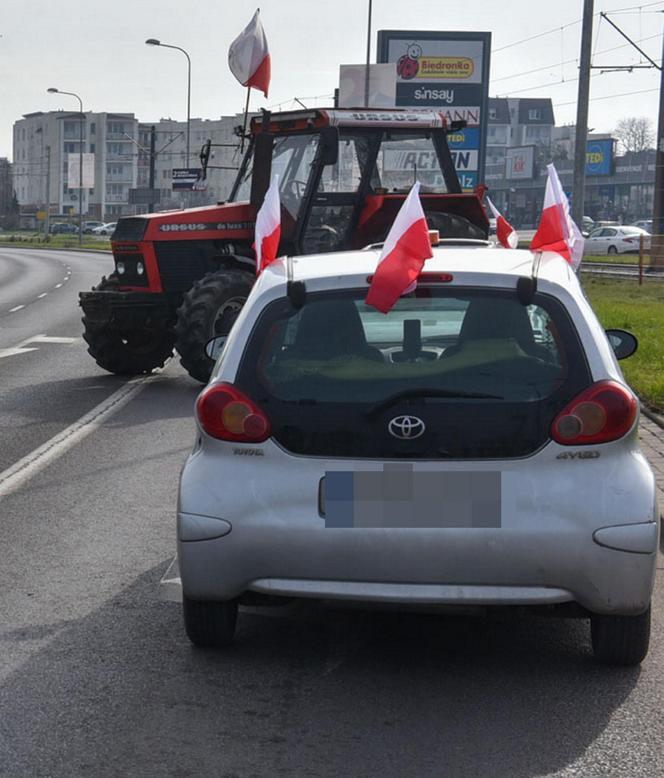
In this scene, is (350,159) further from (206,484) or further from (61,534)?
(206,484)

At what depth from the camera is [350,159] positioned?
49.0 ft

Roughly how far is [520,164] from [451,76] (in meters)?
79.7

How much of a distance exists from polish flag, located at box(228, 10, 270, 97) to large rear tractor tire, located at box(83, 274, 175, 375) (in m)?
2.60

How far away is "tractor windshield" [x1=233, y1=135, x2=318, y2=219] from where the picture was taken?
14.7 meters

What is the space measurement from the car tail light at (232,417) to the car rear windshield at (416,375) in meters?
0.04

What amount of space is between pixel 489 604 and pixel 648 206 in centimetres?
12948

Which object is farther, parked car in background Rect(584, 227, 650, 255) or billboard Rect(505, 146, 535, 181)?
billboard Rect(505, 146, 535, 181)

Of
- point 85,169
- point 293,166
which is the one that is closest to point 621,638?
point 293,166

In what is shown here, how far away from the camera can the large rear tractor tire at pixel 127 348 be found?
15.7 meters

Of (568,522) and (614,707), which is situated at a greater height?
(568,522)

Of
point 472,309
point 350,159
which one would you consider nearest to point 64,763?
point 472,309

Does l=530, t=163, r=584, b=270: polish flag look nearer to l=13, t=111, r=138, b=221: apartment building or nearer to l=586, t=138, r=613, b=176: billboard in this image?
l=586, t=138, r=613, b=176: billboard

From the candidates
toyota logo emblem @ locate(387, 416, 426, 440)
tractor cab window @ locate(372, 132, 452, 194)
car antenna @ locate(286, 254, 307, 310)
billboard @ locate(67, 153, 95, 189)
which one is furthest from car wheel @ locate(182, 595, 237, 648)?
billboard @ locate(67, 153, 95, 189)

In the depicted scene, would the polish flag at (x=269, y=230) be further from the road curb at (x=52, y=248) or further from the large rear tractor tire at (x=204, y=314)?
the road curb at (x=52, y=248)
